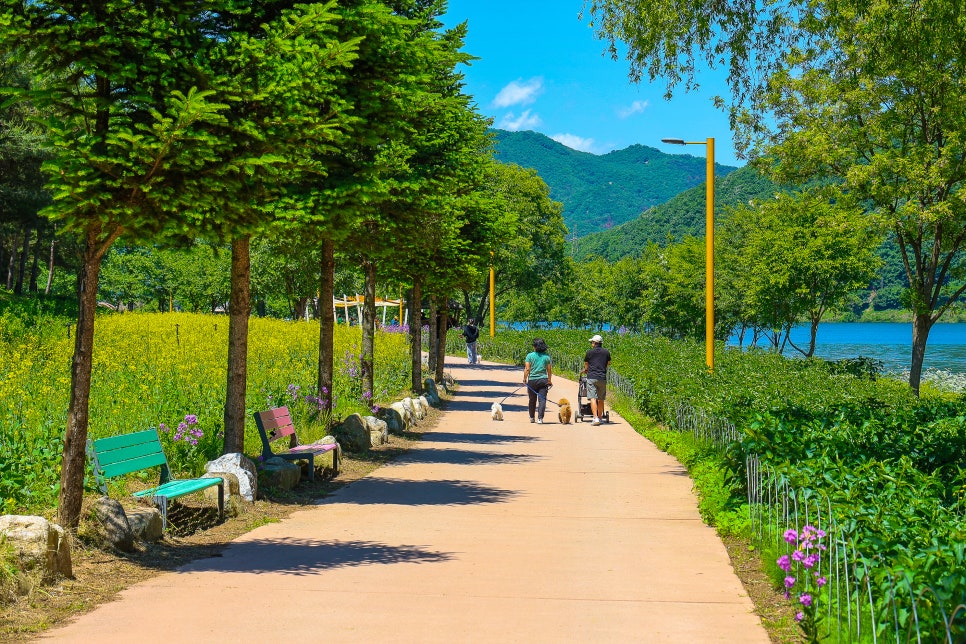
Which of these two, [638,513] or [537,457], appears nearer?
[638,513]

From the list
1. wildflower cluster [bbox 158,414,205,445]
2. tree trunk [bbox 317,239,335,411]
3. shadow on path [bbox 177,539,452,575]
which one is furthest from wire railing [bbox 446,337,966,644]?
tree trunk [bbox 317,239,335,411]

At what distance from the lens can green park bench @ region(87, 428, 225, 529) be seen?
318 inches

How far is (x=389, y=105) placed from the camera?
38.9 ft

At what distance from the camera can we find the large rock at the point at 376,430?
15.5 meters

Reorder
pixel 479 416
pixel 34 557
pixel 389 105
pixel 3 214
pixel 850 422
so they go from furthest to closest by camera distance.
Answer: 1. pixel 3 214
2. pixel 479 416
3. pixel 389 105
4. pixel 850 422
5. pixel 34 557

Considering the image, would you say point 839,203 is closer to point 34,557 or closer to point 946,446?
point 946,446

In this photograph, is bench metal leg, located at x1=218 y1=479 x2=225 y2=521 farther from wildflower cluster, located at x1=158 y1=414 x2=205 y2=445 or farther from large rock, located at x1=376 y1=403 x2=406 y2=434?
large rock, located at x1=376 y1=403 x2=406 y2=434

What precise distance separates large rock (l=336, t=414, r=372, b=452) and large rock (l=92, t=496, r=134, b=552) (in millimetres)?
7085

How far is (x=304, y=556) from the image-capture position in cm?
773

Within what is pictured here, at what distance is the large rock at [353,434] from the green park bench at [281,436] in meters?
1.72

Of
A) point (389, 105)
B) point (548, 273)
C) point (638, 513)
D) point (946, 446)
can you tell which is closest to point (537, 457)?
point (638, 513)

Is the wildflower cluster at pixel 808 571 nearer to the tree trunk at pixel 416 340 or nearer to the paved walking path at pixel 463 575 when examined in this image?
the paved walking path at pixel 463 575

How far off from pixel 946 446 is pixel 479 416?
15.1m

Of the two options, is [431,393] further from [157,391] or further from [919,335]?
[919,335]
